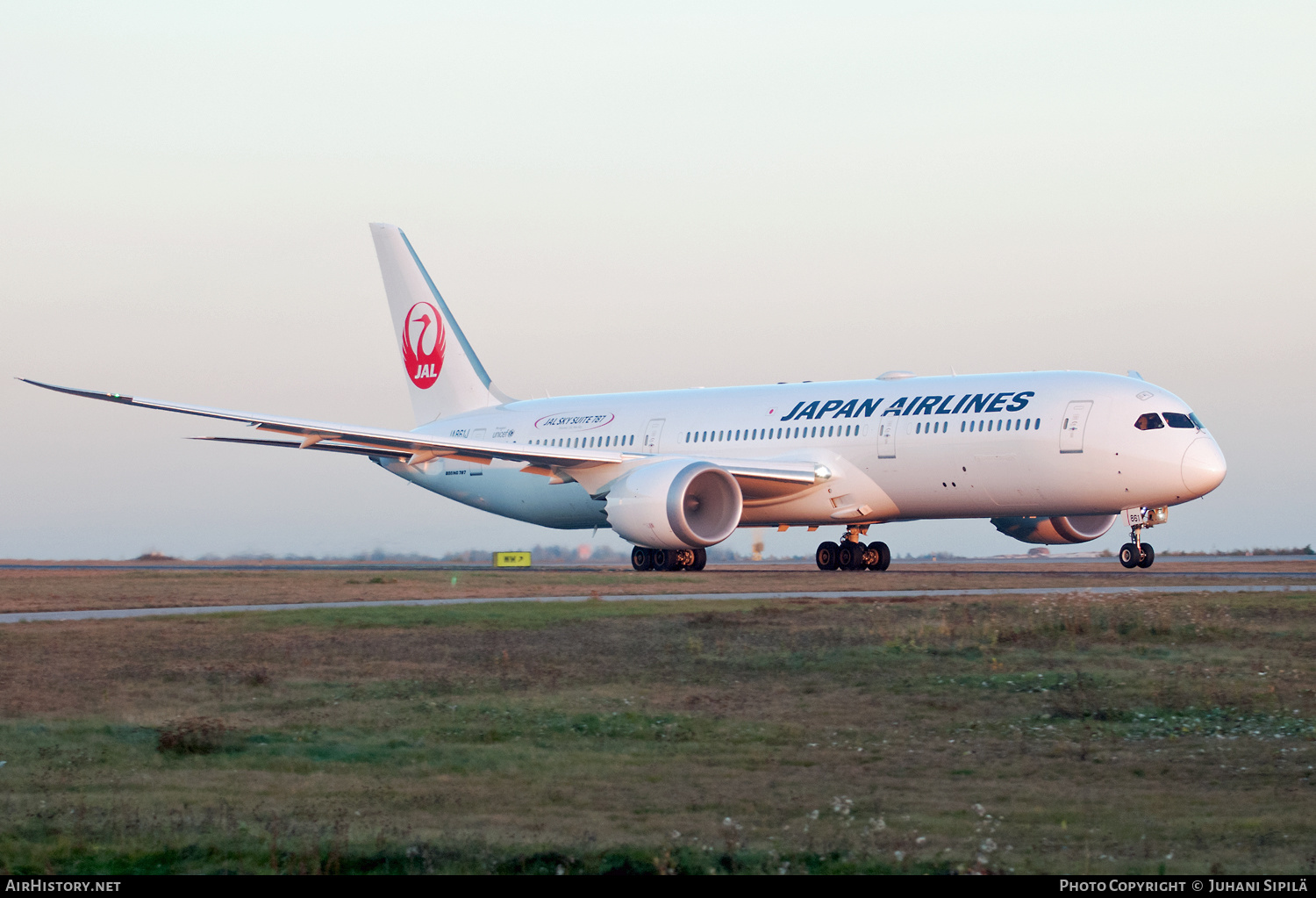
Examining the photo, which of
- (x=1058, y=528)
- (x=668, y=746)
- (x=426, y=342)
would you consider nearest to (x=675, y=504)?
(x=1058, y=528)

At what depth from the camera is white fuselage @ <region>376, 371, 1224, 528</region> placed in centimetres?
3256

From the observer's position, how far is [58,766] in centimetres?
1149

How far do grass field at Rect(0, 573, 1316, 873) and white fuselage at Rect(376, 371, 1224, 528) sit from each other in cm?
1114

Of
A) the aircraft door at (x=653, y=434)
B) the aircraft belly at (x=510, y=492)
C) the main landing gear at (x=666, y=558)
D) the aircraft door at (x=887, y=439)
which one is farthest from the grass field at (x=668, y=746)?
the aircraft belly at (x=510, y=492)

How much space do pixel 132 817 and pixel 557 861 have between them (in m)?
3.14

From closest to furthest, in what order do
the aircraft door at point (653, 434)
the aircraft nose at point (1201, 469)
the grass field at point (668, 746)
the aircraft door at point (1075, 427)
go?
the grass field at point (668, 746)
the aircraft nose at point (1201, 469)
the aircraft door at point (1075, 427)
the aircraft door at point (653, 434)

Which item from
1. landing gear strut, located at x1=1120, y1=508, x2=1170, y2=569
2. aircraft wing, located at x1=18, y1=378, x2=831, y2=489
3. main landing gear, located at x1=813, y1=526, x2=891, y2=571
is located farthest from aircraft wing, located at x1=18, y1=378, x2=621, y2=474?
landing gear strut, located at x1=1120, y1=508, x2=1170, y2=569

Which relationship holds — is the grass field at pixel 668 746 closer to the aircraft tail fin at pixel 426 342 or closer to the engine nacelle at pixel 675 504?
the engine nacelle at pixel 675 504

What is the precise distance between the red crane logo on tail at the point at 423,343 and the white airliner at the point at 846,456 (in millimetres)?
5890

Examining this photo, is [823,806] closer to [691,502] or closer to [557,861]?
[557,861]

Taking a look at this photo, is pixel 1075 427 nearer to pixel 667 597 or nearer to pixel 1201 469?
pixel 1201 469

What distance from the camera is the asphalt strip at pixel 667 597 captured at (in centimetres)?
2500

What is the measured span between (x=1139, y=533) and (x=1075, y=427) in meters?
4.10

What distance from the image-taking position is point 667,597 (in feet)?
90.7
